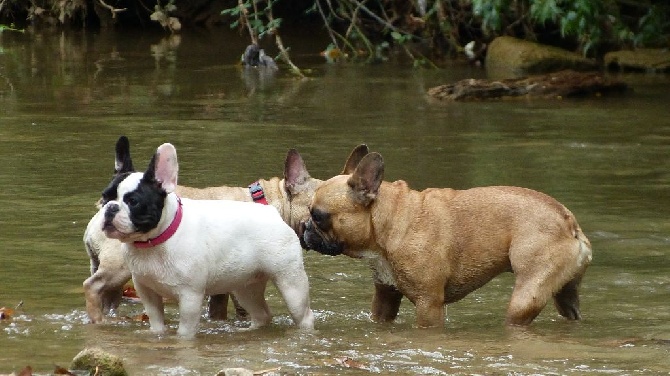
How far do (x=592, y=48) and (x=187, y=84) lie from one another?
7.91m

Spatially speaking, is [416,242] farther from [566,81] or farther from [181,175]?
[566,81]

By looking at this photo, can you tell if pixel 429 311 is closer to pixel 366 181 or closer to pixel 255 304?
pixel 366 181

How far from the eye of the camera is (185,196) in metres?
9.30

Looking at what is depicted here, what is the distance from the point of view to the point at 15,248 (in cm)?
1034

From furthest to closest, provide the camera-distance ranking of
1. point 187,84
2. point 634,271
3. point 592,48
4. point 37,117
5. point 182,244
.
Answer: point 592,48
point 187,84
point 37,117
point 634,271
point 182,244

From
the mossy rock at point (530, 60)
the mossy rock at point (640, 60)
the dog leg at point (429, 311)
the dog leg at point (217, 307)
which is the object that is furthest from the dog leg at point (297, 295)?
the mossy rock at point (640, 60)

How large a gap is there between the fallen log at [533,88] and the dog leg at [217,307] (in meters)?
11.5

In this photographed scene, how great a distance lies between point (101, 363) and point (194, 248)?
1.42m

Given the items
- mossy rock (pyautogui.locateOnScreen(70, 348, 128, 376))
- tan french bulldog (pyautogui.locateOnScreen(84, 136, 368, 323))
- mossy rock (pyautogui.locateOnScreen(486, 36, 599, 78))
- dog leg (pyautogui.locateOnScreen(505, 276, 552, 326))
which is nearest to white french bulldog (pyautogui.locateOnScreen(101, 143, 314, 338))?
tan french bulldog (pyautogui.locateOnScreen(84, 136, 368, 323))

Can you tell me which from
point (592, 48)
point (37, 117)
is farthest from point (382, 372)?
point (592, 48)

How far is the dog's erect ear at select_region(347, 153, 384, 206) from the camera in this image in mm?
8344

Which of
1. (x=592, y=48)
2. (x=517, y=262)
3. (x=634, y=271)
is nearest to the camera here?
(x=517, y=262)

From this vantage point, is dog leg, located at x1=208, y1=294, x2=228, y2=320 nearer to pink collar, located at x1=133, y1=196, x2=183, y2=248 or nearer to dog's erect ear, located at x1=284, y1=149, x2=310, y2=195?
dog's erect ear, located at x1=284, y1=149, x2=310, y2=195

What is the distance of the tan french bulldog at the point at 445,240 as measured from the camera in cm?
830
